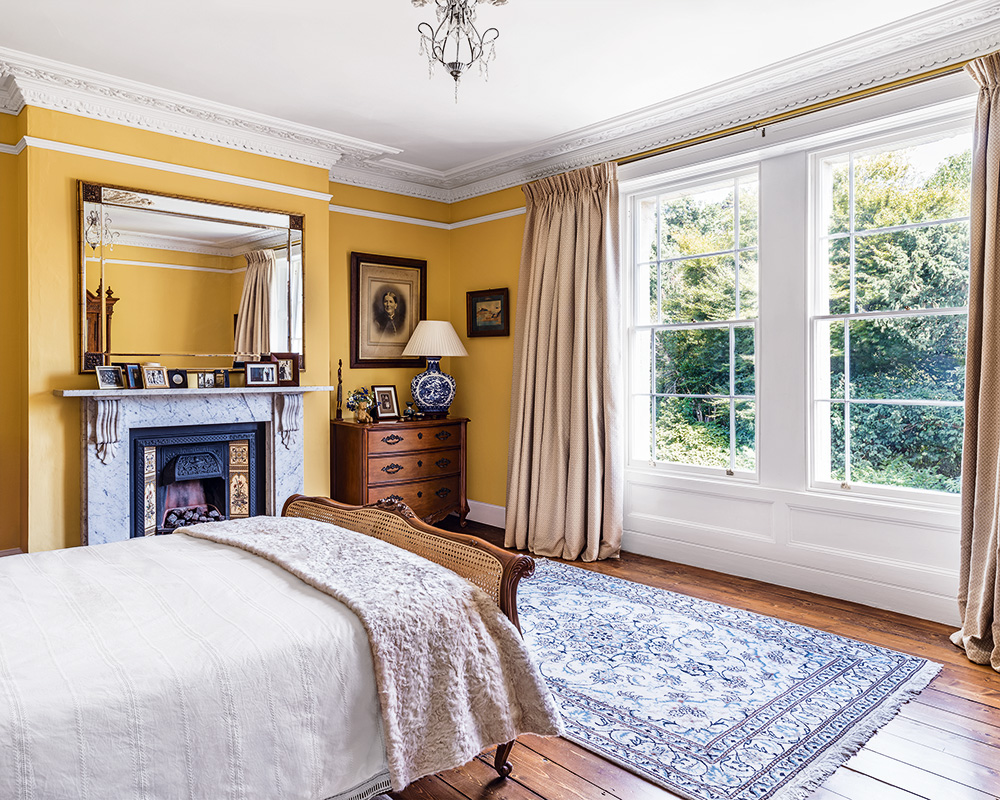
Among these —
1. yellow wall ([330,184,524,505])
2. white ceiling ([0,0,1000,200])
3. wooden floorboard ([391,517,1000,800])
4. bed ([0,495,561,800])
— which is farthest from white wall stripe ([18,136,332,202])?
wooden floorboard ([391,517,1000,800])

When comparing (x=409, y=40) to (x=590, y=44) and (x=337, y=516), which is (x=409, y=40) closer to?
(x=590, y=44)

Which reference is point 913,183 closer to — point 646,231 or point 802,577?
point 646,231

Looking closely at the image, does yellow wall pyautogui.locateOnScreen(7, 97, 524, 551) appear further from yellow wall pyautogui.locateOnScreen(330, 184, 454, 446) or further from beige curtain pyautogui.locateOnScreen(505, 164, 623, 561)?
beige curtain pyautogui.locateOnScreen(505, 164, 623, 561)

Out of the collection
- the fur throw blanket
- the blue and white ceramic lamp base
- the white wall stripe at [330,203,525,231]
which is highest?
the white wall stripe at [330,203,525,231]

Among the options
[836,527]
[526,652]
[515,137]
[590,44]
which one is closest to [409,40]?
[590,44]

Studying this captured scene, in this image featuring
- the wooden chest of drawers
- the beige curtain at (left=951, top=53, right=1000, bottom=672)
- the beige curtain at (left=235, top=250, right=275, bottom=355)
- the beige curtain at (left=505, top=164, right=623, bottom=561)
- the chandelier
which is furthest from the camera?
the wooden chest of drawers

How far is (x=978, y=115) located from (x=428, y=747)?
3.34m

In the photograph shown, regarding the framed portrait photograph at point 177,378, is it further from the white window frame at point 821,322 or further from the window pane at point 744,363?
the white window frame at point 821,322

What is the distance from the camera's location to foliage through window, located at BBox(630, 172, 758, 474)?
163 inches

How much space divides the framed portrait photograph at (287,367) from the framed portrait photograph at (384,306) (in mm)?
730

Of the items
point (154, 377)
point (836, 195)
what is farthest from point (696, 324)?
point (154, 377)

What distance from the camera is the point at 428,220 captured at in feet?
18.8

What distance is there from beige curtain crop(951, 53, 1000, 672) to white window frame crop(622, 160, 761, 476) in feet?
3.73

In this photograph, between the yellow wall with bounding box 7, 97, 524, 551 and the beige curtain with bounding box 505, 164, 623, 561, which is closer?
the yellow wall with bounding box 7, 97, 524, 551
